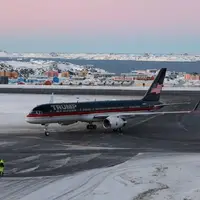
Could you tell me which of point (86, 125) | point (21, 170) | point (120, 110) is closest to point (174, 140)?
point (120, 110)

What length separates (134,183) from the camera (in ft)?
86.0

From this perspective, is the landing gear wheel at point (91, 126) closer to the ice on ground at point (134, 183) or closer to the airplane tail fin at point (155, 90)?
the airplane tail fin at point (155, 90)

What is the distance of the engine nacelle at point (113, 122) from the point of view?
150 ft

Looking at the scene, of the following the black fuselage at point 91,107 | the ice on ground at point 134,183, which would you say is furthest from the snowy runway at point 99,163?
the black fuselage at point 91,107

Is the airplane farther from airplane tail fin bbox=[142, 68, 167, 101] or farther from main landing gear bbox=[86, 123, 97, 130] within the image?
airplane tail fin bbox=[142, 68, 167, 101]

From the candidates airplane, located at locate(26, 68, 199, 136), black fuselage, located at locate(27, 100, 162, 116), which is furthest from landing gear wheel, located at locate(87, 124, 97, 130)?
black fuselage, located at locate(27, 100, 162, 116)

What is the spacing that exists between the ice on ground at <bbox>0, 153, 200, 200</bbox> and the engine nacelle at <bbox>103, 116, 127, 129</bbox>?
43.6 feet

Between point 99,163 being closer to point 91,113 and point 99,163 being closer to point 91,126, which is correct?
point 91,113

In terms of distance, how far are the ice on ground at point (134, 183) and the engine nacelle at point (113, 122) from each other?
13280mm

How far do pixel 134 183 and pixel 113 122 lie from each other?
19626 millimetres

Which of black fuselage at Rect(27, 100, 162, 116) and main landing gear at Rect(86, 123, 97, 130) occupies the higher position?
black fuselage at Rect(27, 100, 162, 116)

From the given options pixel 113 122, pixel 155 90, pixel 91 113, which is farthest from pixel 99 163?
pixel 155 90

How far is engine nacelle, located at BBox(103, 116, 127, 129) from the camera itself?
45.7 meters

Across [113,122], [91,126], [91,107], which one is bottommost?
[91,126]
